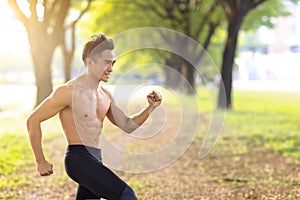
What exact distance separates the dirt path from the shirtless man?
329 cm

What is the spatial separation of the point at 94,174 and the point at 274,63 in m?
87.9

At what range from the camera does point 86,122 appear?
12.2ft

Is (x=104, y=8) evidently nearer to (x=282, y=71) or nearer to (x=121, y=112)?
(x=121, y=112)

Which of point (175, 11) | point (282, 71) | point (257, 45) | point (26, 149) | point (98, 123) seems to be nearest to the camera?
point (98, 123)

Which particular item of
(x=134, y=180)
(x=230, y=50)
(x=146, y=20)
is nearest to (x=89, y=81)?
(x=134, y=180)

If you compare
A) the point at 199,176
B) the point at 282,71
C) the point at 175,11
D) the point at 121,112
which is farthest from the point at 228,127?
the point at 282,71

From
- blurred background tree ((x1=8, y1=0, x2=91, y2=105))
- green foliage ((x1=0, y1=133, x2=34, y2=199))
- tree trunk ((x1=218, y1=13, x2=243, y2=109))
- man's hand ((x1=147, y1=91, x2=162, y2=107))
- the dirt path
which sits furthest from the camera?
tree trunk ((x1=218, y1=13, x2=243, y2=109))

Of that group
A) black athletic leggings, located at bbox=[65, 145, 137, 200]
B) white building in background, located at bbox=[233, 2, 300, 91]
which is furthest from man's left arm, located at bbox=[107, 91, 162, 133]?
white building in background, located at bbox=[233, 2, 300, 91]

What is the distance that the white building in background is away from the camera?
73.9 m

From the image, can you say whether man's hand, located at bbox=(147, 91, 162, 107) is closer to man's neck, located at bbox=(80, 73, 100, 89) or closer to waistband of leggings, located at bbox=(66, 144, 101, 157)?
man's neck, located at bbox=(80, 73, 100, 89)

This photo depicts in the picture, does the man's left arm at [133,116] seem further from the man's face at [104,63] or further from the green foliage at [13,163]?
the green foliage at [13,163]

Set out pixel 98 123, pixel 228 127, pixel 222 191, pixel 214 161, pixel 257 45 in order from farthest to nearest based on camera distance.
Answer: pixel 257 45, pixel 228 127, pixel 214 161, pixel 222 191, pixel 98 123

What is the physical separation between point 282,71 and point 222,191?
7660cm

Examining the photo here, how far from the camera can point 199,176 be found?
8594 mm
